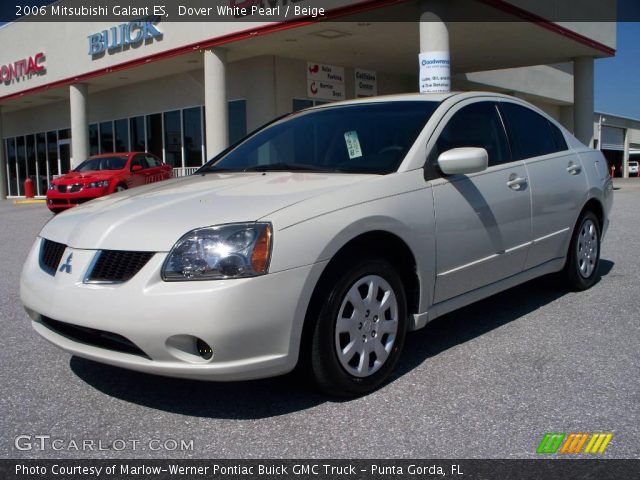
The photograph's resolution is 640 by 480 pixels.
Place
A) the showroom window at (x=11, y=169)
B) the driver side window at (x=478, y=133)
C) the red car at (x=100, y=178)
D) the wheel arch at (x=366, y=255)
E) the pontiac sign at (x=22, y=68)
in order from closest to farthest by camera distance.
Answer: the wheel arch at (x=366, y=255) < the driver side window at (x=478, y=133) < the red car at (x=100, y=178) < the pontiac sign at (x=22, y=68) < the showroom window at (x=11, y=169)

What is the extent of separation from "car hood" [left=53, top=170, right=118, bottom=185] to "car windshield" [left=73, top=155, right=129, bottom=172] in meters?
0.44

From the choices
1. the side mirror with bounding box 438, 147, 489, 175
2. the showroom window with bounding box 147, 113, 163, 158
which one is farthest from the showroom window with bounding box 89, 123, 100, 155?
the side mirror with bounding box 438, 147, 489, 175

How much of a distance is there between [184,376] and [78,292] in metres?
0.65

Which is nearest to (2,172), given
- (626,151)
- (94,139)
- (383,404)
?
(94,139)

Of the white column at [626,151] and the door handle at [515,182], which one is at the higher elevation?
the door handle at [515,182]

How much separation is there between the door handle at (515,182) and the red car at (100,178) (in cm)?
1172

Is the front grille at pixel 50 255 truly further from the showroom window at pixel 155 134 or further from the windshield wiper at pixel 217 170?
the showroom window at pixel 155 134

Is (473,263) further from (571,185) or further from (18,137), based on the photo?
(18,137)

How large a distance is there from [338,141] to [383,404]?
5.57 ft

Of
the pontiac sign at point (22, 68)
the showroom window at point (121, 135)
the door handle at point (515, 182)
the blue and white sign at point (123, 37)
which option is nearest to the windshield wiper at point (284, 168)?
the door handle at point (515, 182)

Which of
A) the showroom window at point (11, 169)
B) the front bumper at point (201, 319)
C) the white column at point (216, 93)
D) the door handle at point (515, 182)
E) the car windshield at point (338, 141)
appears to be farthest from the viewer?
the showroom window at point (11, 169)

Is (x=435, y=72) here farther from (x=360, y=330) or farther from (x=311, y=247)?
(x=311, y=247)

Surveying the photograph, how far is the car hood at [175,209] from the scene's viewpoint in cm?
295

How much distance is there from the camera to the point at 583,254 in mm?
5371
